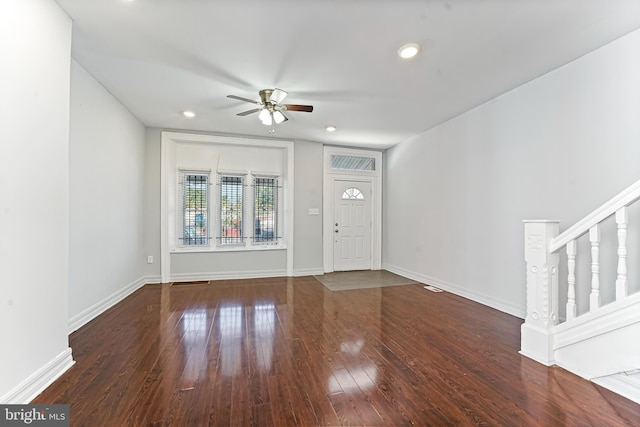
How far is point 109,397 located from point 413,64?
3.61 meters

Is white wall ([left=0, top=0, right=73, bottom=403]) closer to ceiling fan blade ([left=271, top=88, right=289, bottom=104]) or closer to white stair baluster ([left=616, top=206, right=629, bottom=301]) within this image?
ceiling fan blade ([left=271, top=88, right=289, bottom=104])

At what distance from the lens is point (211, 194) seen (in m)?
5.04

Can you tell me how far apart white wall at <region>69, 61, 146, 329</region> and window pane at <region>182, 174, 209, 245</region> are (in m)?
0.79

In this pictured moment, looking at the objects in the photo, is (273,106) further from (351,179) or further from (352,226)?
(352,226)

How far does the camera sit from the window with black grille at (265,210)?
17.4 feet

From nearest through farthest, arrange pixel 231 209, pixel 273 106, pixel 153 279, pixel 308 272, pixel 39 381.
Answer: pixel 39 381 → pixel 273 106 → pixel 153 279 → pixel 231 209 → pixel 308 272

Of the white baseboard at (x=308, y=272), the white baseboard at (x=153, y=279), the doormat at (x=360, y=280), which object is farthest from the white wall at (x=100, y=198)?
the doormat at (x=360, y=280)

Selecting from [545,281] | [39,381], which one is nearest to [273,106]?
[39,381]

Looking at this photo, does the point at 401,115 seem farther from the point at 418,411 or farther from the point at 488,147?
the point at 418,411

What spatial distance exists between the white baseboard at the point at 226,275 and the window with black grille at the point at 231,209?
59 cm

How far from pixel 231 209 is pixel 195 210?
2.10 feet

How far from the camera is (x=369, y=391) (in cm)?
177

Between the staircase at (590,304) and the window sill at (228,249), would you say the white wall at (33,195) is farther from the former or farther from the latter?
the staircase at (590,304)

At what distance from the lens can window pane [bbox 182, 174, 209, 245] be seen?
16.2ft
